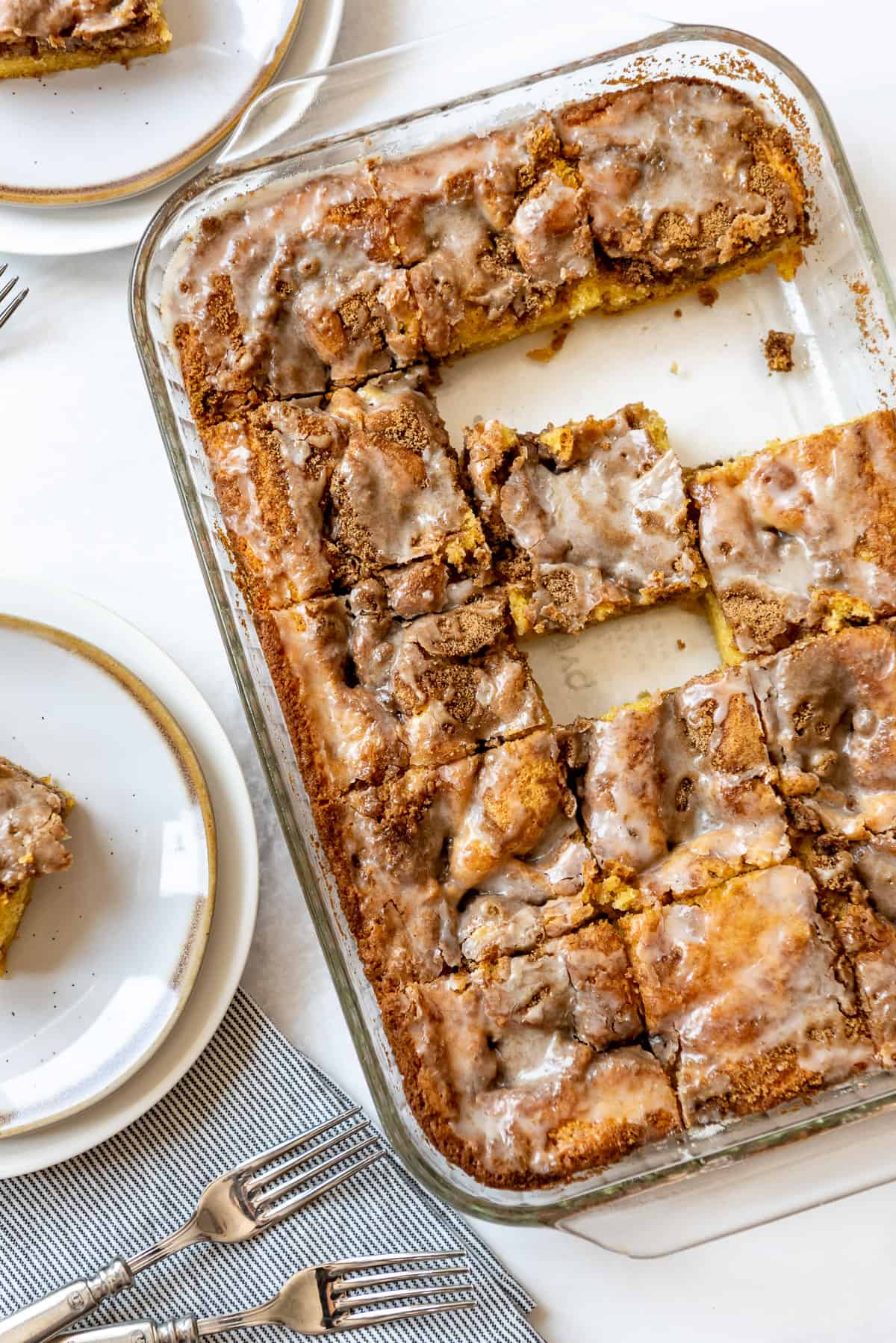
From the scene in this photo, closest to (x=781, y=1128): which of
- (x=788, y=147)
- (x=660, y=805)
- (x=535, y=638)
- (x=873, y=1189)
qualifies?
(x=873, y=1189)

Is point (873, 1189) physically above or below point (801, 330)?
below

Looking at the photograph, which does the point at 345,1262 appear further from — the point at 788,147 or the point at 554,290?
the point at 788,147

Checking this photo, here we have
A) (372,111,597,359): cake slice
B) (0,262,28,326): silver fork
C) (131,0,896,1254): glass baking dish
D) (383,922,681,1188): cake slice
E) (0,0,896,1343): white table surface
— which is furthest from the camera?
(0,262,28,326): silver fork

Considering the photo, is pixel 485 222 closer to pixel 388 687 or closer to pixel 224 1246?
pixel 388 687

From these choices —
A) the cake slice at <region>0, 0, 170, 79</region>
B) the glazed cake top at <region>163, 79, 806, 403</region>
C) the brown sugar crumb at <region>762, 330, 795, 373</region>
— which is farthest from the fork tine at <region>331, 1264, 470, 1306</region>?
the cake slice at <region>0, 0, 170, 79</region>

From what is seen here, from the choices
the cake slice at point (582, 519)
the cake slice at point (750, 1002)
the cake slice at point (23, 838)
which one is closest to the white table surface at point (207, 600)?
the cake slice at point (23, 838)

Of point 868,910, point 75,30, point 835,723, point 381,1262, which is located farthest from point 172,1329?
point 75,30

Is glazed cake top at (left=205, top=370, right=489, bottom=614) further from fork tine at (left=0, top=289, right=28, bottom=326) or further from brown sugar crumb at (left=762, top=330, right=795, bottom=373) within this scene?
brown sugar crumb at (left=762, top=330, right=795, bottom=373)
